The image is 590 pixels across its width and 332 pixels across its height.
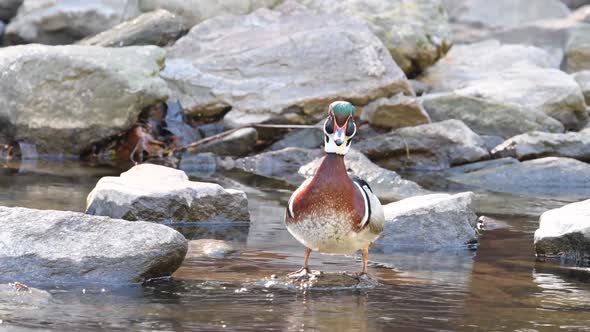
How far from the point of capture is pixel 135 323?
4.88 metres

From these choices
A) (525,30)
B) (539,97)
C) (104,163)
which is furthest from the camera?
(525,30)

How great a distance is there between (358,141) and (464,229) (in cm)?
547

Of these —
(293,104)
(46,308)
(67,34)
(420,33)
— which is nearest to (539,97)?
(420,33)

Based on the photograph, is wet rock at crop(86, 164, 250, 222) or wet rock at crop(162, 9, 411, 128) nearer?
wet rock at crop(86, 164, 250, 222)

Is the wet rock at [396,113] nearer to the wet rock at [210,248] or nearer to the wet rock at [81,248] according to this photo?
the wet rock at [210,248]

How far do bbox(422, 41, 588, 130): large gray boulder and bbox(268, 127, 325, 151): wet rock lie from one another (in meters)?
2.23

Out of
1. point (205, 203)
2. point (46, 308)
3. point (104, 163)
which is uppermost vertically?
point (46, 308)

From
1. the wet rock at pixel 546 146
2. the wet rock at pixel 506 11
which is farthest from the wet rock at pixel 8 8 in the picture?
the wet rock at pixel 506 11

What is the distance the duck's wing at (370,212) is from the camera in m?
5.73

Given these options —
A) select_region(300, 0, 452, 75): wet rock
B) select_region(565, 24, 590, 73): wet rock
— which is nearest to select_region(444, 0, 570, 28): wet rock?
select_region(565, 24, 590, 73): wet rock

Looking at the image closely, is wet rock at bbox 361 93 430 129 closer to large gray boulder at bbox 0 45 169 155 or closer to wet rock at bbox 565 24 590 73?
large gray boulder at bbox 0 45 169 155

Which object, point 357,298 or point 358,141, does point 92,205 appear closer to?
point 357,298

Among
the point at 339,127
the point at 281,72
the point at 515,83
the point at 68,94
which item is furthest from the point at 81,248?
the point at 515,83

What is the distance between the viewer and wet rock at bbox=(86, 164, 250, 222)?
24.9 ft
